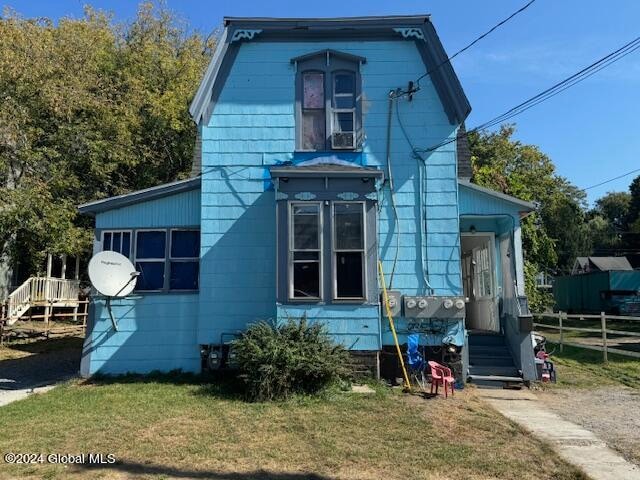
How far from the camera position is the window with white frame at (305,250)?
9.86 meters

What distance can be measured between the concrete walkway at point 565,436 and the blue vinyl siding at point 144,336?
583 centimetres

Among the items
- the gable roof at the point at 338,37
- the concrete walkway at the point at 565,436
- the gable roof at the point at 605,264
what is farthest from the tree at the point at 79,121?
the gable roof at the point at 605,264

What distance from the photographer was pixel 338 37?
435 inches

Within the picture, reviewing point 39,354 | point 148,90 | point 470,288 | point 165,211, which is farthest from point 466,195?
point 148,90

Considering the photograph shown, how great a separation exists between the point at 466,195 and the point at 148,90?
16528mm

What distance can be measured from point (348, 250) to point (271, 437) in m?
4.33

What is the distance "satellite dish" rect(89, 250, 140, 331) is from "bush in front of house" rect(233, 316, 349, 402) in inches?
112

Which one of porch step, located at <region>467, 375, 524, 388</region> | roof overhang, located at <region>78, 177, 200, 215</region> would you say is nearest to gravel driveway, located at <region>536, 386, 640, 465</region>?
porch step, located at <region>467, 375, 524, 388</region>

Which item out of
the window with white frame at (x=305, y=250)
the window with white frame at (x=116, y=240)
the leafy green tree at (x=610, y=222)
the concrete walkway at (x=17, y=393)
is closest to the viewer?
the concrete walkway at (x=17, y=393)

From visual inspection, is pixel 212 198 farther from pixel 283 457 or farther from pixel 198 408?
pixel 283 457

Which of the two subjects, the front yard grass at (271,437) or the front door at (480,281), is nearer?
the front yard grass at (271,437)

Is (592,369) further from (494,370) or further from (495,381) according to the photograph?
(495,381)

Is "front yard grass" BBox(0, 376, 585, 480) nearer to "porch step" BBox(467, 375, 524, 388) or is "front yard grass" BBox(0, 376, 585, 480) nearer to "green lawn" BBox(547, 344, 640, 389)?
"porch step" BBox(467, 375, 524, 388)

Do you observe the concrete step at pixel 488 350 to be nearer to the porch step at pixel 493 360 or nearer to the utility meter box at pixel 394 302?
the porch step at pixel 493 360
